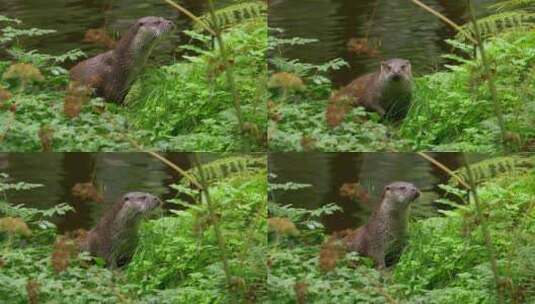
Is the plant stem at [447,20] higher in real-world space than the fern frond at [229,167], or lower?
higher

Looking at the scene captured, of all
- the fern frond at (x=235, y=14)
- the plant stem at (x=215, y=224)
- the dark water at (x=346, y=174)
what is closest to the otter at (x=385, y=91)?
the dark water at (x=346, y=174)

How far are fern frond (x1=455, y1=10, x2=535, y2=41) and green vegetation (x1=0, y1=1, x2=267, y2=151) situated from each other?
116 centimetres

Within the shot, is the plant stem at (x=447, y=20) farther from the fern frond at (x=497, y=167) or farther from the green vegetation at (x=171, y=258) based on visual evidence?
the green vegetation at (x=171, y=258)

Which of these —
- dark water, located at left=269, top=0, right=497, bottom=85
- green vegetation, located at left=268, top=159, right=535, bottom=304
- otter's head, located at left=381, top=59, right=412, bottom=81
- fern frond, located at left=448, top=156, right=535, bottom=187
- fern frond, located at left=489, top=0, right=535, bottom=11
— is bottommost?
green vegetation, located at left=268, top=159, right=535, bottom=304

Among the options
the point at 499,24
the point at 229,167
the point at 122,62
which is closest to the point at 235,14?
the point at 122,62

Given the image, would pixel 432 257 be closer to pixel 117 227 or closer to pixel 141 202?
pixel 141 202

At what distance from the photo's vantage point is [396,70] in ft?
24.3

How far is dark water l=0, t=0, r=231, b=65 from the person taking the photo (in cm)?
760

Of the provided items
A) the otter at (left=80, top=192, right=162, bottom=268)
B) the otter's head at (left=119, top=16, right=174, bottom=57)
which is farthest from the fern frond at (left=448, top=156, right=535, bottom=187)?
the otter's head at (left=119, top=16, right=174, bottom=57)

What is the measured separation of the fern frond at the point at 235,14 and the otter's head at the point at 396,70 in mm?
752

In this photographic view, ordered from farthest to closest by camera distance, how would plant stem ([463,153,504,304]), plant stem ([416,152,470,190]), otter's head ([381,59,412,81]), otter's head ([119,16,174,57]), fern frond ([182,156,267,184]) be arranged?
otter's head ([119,16,174,57]) < otter's head ([381,59,412,81]) < fern frond ([182,156,267,184]) < plant stem ([463,153,504,304]) < plant stem ([416,152,470,190])

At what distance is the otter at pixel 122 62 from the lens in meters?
7.50

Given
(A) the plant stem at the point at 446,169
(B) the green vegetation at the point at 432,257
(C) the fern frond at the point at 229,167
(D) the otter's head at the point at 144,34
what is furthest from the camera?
(D) the otter's head at the point at 144,34

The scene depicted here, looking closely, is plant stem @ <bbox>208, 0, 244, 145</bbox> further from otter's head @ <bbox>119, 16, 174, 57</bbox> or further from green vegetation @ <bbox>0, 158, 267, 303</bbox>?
otter's head @ <bbox>119, 16, 174, 57</bbox>
